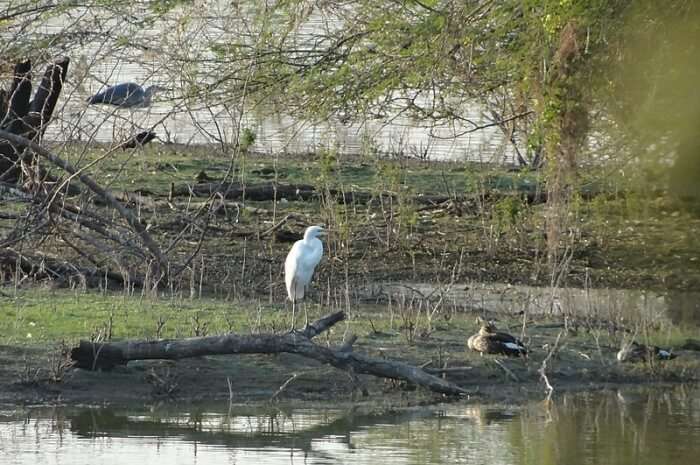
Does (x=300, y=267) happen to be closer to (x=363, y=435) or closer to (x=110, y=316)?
(x=110, y=316)

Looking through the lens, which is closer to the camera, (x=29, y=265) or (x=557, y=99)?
(x=29, y=265)

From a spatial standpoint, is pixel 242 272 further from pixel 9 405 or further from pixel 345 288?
pixel 9 405

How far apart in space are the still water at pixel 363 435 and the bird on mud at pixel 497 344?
0.81 metres

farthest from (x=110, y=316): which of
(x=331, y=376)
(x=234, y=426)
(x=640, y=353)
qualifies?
(x=640, y=353)

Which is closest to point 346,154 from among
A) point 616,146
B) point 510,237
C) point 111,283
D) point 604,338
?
point 510,237

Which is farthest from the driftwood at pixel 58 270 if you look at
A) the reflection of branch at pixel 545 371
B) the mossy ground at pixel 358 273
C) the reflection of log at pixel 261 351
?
the reflection of branch at pixel 545 371

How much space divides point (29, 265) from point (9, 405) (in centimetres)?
364

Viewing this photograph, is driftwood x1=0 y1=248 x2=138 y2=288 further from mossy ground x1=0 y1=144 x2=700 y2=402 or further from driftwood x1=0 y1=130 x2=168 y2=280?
driftwood x1=0 y1=130 x2=168 y2=280

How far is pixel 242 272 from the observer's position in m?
14.2

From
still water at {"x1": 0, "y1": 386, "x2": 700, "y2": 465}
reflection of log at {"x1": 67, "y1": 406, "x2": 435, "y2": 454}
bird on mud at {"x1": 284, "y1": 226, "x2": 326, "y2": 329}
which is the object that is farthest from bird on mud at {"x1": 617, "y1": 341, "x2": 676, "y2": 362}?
bird on mud at {"x1": 284, "y1": 226, "x2": 326, "y2": 329}

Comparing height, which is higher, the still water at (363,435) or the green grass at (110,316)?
the green grass at (110,316)

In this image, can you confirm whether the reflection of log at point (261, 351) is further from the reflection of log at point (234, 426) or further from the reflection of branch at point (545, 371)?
the reflection of branch at point (545, 371)

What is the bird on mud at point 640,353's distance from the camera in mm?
11188

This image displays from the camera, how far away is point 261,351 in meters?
9.56
